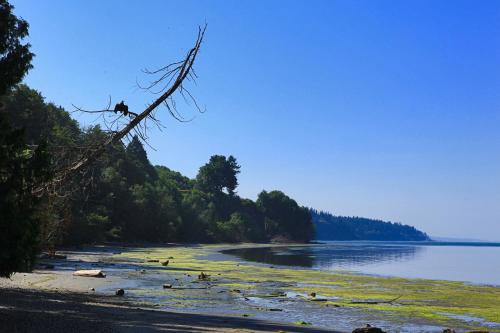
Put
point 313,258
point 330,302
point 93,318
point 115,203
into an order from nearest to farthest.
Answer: point 93,318, point 330,302, point 313,258, point 115,203

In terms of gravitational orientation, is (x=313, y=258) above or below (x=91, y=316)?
below

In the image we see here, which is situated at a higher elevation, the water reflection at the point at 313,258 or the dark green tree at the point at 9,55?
the dark green tree at the point at 9,55

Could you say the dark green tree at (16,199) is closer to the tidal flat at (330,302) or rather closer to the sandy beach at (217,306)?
the sandy beach at (217,306)

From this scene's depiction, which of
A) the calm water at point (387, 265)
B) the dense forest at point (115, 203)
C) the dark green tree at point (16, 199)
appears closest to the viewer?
the dark green tree at point (16, 199)

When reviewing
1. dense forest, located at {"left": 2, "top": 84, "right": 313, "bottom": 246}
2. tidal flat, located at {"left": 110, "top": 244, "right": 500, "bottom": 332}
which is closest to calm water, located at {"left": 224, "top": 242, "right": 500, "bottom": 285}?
dense forest, located at {"left": 2, "top": 84, "right": 313, "bottom": 246}

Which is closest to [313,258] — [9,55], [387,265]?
[387,265]

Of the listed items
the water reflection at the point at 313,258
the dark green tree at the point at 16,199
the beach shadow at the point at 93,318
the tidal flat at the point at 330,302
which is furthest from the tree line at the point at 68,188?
the water reflection at the point at 313,258

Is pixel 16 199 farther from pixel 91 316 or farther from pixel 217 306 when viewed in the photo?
pixel 217 306

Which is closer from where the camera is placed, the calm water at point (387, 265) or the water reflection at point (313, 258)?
the calm water at point (387, 265)

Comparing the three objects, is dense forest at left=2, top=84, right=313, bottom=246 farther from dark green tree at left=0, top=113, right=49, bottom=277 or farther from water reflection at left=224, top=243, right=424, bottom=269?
water reflection at left=224, top=243, right=424, bottom=269

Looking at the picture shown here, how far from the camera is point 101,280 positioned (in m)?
34.5

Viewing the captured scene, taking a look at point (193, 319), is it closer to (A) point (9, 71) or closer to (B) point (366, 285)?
(A) point (9, 71)

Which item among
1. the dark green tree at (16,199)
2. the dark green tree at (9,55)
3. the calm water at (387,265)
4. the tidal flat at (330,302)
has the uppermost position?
the dark green tree at (9,55)

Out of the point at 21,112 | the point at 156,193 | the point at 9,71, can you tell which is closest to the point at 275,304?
the point at 9,71
